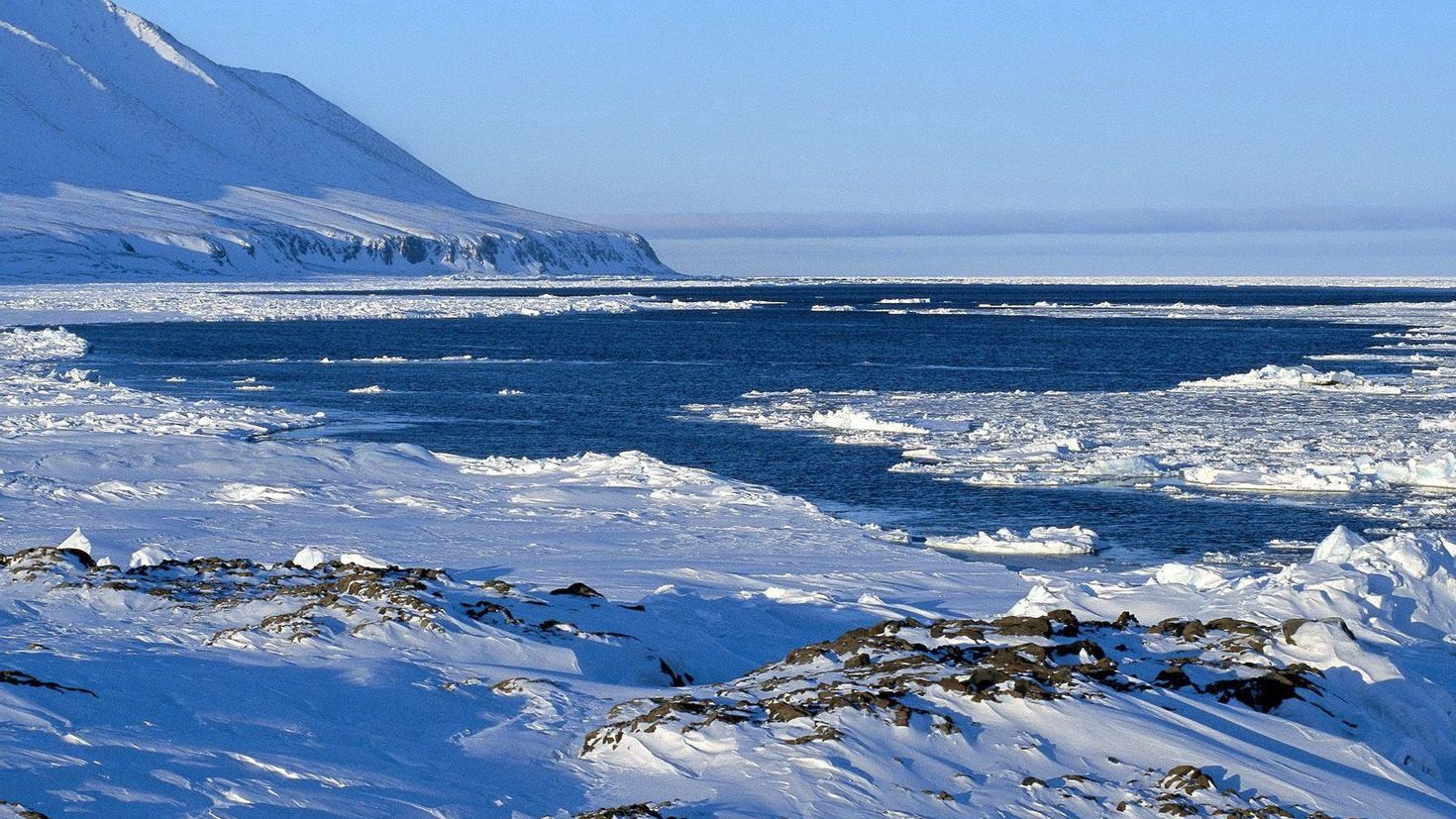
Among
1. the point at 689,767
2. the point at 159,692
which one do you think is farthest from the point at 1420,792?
the point at 159,692

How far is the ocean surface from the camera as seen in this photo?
17422 mm

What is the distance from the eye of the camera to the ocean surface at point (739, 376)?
686 inches

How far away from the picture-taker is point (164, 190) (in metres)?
158

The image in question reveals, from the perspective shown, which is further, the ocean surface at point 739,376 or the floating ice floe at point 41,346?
the floating ice floe at point 41,346

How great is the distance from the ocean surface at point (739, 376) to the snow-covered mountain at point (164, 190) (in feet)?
216

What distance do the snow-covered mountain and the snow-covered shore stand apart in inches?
4230

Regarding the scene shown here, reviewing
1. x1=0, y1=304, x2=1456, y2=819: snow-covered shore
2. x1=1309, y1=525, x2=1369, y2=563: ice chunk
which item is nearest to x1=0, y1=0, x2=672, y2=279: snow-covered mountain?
x1=0, y1=304, x2=1456, y2=819: snow-covered shore

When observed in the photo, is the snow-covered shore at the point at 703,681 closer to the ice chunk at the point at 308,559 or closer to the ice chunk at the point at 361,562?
the ice chunk at the point at 308,559

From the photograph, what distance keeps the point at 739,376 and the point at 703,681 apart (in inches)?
1149

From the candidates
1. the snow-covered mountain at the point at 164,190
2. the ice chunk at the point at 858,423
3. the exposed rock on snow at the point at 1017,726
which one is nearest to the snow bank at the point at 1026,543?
the exposed rock on snow at the point at 1017,726

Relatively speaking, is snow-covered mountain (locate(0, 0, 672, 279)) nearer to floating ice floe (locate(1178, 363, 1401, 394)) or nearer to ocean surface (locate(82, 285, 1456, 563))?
ocean surface (locate(82, 285, 1456, 563))

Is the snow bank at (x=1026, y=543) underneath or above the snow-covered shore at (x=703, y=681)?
underneath

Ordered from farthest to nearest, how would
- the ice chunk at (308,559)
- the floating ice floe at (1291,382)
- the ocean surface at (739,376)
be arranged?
the floating ice floe at (1291,382) → the ocean surface at (739,376) → the ice chunk at (308,559)

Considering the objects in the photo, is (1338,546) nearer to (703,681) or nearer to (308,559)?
(703,681)
